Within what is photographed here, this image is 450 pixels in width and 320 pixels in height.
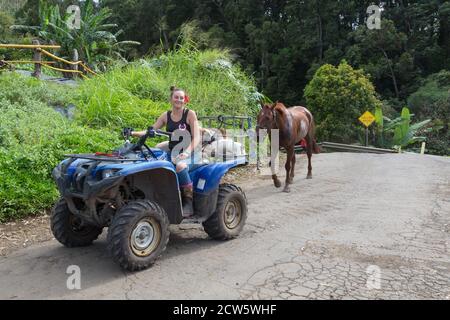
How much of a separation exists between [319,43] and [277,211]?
36626mm

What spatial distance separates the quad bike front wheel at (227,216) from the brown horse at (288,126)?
3.15 m

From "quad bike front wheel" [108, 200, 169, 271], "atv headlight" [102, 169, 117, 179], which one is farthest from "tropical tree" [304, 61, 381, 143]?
"atv headlight" [102, 169, 117, 179]

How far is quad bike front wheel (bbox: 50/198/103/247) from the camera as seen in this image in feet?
16.4

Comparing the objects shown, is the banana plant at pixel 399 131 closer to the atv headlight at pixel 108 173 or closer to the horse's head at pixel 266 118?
the horse's head at pixel 266 118

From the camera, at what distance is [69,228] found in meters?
5.09

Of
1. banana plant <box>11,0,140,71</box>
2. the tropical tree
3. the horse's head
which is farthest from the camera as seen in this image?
the tropical tree

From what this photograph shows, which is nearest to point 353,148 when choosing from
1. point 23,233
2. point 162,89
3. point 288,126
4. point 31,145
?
point 162,89

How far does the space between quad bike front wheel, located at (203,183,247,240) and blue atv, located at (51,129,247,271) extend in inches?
0.5

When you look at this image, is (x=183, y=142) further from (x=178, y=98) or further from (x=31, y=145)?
(x=31, y=145)

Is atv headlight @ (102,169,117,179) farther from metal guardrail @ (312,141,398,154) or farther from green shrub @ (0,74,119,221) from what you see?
metal guardrail @ (312,141,398,154)

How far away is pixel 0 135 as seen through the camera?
7.50 meters

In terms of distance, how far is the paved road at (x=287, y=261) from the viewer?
4.11 meters

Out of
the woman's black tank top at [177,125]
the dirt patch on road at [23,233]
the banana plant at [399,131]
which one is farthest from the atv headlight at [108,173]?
the banana plant at [399,131]
